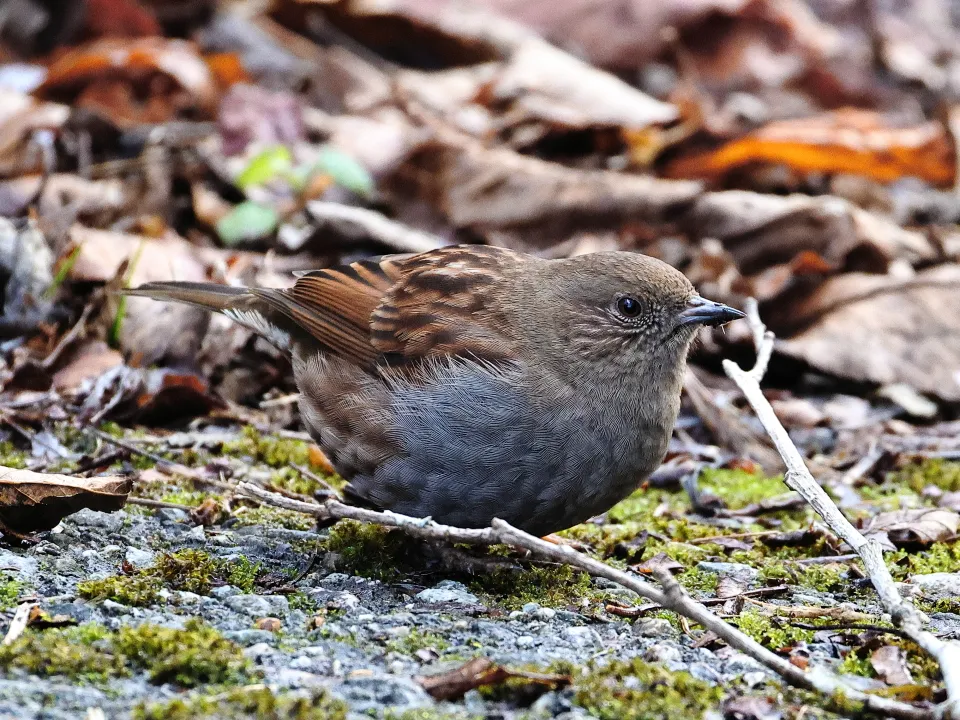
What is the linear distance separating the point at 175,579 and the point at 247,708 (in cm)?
99

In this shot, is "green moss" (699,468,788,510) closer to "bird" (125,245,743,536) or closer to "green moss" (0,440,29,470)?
"bird" (125,245,743,536)

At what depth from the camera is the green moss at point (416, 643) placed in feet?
10.5

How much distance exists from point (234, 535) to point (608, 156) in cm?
528

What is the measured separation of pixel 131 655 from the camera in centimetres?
293

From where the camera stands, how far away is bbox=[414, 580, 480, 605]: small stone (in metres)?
3.75

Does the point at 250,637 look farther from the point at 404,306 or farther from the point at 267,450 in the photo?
the point at 267,450

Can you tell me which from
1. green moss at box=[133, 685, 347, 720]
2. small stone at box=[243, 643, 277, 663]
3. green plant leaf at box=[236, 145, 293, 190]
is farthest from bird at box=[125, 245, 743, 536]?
green plant leaf at box=[236, 145, 293, 190]

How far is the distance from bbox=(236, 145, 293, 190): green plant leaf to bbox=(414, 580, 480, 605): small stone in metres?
3.94

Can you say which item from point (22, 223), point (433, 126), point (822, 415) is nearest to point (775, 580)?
point (822, 415)

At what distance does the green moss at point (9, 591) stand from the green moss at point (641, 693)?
4.90 ft

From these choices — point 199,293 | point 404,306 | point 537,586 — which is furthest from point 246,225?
point 537,586

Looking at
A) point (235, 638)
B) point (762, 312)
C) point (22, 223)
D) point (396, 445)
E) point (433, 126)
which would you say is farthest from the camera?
point (433, 126)

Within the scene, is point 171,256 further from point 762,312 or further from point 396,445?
point 762,312

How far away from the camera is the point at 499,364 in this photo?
4148mm
